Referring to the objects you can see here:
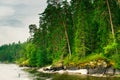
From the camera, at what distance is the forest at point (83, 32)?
177 feet

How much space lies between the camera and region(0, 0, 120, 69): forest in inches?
2127

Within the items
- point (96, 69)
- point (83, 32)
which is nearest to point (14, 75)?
point (83, 32)

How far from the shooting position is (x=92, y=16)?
65062 mm

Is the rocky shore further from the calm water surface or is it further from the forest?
the calm water surface

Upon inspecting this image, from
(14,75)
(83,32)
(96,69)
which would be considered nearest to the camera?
(96,69)

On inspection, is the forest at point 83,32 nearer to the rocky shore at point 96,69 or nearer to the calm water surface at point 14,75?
the rocky shore at point 96,69

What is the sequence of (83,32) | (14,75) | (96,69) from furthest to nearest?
(14,75) → (83,32) → (96,69)

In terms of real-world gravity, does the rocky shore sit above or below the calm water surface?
above

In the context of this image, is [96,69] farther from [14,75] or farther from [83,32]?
[14,75]

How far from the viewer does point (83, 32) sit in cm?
Answer: 6294

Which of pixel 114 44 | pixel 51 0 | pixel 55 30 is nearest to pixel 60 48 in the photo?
pixel 55 30

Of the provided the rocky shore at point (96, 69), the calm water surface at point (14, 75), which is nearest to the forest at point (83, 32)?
the rocky shore at point (96, 69)

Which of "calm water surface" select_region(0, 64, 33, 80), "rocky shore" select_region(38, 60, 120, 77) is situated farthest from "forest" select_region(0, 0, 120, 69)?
"calm water surface" select_region(0, 64, 33, 80)

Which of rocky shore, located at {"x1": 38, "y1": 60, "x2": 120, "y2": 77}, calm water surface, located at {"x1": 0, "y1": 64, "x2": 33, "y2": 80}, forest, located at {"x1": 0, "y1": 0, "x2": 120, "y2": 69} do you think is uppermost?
forest, located at {"x1": 0, "y1": 0, "x2": 120, "y2": 69}
